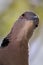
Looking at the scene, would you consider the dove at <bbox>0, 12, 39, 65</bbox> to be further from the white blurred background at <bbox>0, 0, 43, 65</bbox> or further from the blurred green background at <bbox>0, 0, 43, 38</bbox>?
the blurred green background at <bbox>0, 0, 43, 38</bbox>

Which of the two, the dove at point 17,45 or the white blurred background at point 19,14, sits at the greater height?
the white blurred background at point 19,14

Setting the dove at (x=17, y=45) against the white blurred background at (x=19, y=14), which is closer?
the dove at (x=17, y=45)

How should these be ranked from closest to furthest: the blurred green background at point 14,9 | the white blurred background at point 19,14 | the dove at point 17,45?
1. the dove at point 17,45
2. the white blurred background at point 19,14
3. the blurred green background at point 14,9

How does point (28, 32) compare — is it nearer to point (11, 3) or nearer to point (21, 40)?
point (21, 40)

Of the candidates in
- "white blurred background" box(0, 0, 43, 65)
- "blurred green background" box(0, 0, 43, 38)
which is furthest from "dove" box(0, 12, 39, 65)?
"blurred green background" box(0, 0, 43, 38)

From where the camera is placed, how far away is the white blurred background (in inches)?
61.5

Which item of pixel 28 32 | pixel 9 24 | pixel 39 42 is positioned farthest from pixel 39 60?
pixel 28 32

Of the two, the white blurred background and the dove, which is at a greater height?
the white blurred background

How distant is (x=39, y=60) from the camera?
1.51 meters

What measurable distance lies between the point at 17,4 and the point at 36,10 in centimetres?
15

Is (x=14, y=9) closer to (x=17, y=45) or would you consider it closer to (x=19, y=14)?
(x=19, y=14)

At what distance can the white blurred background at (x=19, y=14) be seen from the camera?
156 cm

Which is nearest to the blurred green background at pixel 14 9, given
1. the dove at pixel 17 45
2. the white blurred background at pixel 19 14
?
the white blurred background at pixel 19 14

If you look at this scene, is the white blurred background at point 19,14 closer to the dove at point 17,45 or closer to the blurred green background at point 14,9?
the blurred green background at point 14,9
